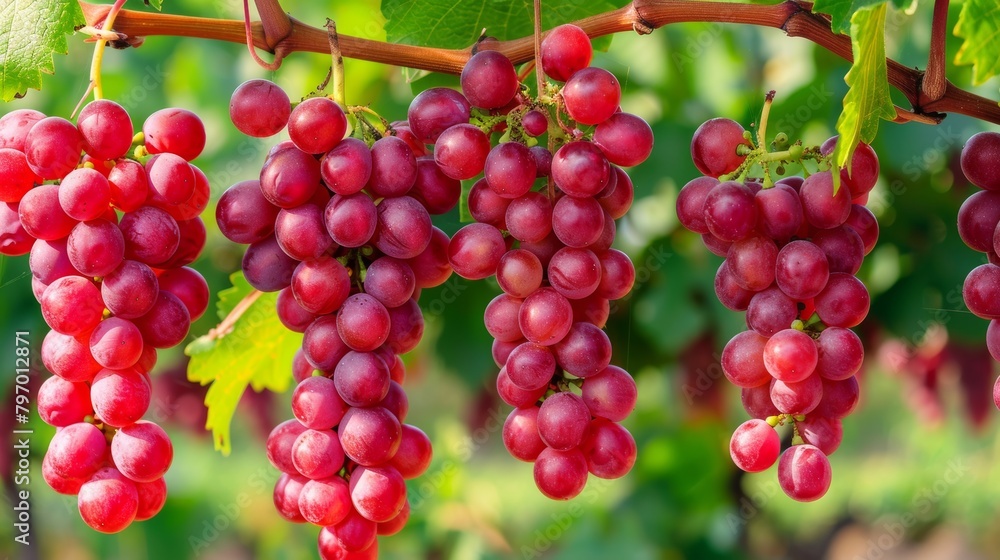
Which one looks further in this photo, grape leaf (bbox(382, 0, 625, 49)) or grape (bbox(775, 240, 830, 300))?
grape leaf (bbox(382, 0, 625, 49))

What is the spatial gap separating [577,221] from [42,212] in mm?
368

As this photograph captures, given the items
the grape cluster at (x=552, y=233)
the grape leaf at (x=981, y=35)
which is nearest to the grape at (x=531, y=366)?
the grape cluster at (x=552, y=233)

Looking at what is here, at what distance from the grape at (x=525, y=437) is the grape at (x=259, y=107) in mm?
269

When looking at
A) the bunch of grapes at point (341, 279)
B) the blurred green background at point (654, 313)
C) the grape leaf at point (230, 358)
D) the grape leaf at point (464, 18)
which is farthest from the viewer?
the blurred green background at point (654, 313)

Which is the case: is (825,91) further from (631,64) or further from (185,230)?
(185,230)

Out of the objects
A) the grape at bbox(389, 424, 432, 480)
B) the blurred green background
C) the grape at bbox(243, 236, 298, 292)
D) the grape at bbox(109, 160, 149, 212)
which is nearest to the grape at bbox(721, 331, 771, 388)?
the grape at bbox(389, 424, 432, 480)

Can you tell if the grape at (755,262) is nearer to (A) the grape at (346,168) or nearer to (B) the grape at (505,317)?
(B) the grape at (505,317)

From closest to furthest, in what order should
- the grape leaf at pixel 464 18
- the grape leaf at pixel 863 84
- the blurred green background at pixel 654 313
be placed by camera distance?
the grape leaf at pixel 863 84 < the grape leaf at pixel 464 18 < the blurred green background at pixel 654 313

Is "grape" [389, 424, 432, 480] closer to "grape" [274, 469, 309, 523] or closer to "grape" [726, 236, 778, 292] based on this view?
"grape" [274, 469, 309, 523]

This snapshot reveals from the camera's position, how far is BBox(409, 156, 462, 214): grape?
27.9 inches

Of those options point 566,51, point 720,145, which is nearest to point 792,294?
point 720,145

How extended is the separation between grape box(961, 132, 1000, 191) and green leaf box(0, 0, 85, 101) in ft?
2.14

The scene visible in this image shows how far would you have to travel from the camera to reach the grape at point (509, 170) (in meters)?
0.65

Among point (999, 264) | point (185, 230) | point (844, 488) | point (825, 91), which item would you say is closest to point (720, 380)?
point (825, 91)
